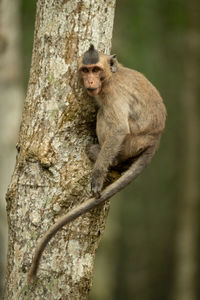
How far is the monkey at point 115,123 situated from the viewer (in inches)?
242

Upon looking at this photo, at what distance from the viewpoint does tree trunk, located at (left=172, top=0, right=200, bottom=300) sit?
15.4 metres

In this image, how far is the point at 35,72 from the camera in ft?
20.9

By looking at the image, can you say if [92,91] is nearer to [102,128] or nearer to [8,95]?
[102,128]

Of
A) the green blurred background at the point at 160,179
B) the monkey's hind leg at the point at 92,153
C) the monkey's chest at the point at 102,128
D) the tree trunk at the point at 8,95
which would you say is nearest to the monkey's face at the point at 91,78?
the monkey's chest at the point at 102,128

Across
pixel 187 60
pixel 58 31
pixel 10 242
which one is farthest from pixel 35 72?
pixel 187 60

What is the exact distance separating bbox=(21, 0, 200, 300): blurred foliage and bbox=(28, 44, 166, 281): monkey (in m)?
6.83

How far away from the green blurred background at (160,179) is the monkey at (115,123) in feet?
22.4

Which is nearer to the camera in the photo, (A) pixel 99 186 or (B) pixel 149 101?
(A) pixel 99 186

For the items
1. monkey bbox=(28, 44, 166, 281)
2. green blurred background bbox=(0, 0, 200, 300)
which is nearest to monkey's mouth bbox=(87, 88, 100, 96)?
monkey bbox=(28, 44, 166, 281)

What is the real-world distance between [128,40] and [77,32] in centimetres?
Result: 1145

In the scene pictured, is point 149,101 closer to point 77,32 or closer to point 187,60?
point 77,32

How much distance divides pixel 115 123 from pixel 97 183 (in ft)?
2.57

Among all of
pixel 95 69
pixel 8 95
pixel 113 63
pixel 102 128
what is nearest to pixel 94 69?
pixel 95 69

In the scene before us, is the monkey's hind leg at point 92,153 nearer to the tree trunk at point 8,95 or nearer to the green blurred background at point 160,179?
the tree trunk at point 8,95
